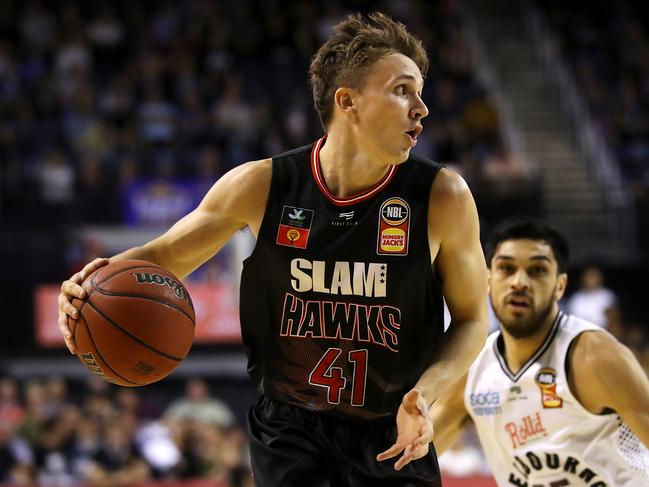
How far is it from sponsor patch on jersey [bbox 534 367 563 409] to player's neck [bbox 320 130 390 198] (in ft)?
4.37

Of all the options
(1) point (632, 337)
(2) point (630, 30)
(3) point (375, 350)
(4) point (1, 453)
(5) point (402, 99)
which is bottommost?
(4) point (1, 453)

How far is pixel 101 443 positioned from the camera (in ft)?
33.7

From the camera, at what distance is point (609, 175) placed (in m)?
15.9

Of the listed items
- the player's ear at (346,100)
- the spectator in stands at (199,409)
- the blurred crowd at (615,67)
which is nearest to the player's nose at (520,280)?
the player's ear at (346,100)

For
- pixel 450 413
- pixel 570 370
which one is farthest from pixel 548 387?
pixel 450 413

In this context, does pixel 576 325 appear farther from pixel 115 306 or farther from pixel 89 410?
pixel 89 410

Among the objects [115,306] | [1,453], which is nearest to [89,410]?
[1,453]

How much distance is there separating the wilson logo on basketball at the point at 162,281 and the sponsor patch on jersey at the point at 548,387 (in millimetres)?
1658

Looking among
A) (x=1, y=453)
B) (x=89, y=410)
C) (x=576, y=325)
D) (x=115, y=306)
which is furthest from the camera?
(x=89, y=410)

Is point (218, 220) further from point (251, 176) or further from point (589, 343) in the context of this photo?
point (589, 343)

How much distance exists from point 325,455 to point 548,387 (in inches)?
52.3

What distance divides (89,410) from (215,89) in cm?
626

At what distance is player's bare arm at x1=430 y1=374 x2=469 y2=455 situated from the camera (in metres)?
4.82

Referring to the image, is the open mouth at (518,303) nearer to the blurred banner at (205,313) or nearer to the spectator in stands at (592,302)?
the spectator in stands at (592,302)
